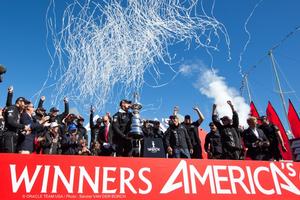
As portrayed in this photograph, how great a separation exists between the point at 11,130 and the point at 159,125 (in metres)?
5.81

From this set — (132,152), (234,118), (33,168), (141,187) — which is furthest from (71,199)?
(234,118)

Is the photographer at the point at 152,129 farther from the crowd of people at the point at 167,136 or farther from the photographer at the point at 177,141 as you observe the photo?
the photographer at the point at 177,141

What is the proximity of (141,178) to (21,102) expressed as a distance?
4277 mm

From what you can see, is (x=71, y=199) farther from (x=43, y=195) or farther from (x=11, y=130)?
(x=11, y=130)

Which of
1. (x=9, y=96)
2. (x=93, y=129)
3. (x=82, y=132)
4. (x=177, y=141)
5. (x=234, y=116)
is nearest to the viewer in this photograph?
(x=9, y=96)

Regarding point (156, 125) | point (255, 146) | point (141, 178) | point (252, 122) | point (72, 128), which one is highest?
point (156, 125)

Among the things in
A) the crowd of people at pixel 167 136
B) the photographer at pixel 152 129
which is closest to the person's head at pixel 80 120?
the crowd of people at pixel 167 136

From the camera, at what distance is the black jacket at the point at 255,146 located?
10500mm

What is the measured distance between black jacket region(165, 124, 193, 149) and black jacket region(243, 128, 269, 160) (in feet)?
6.15

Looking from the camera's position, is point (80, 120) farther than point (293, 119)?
No

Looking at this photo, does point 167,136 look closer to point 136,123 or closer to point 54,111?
point 136,123

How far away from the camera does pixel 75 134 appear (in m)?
11.4

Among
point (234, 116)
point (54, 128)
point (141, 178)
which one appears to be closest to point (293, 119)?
point (234, 116)

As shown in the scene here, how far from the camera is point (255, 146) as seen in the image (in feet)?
34.4
